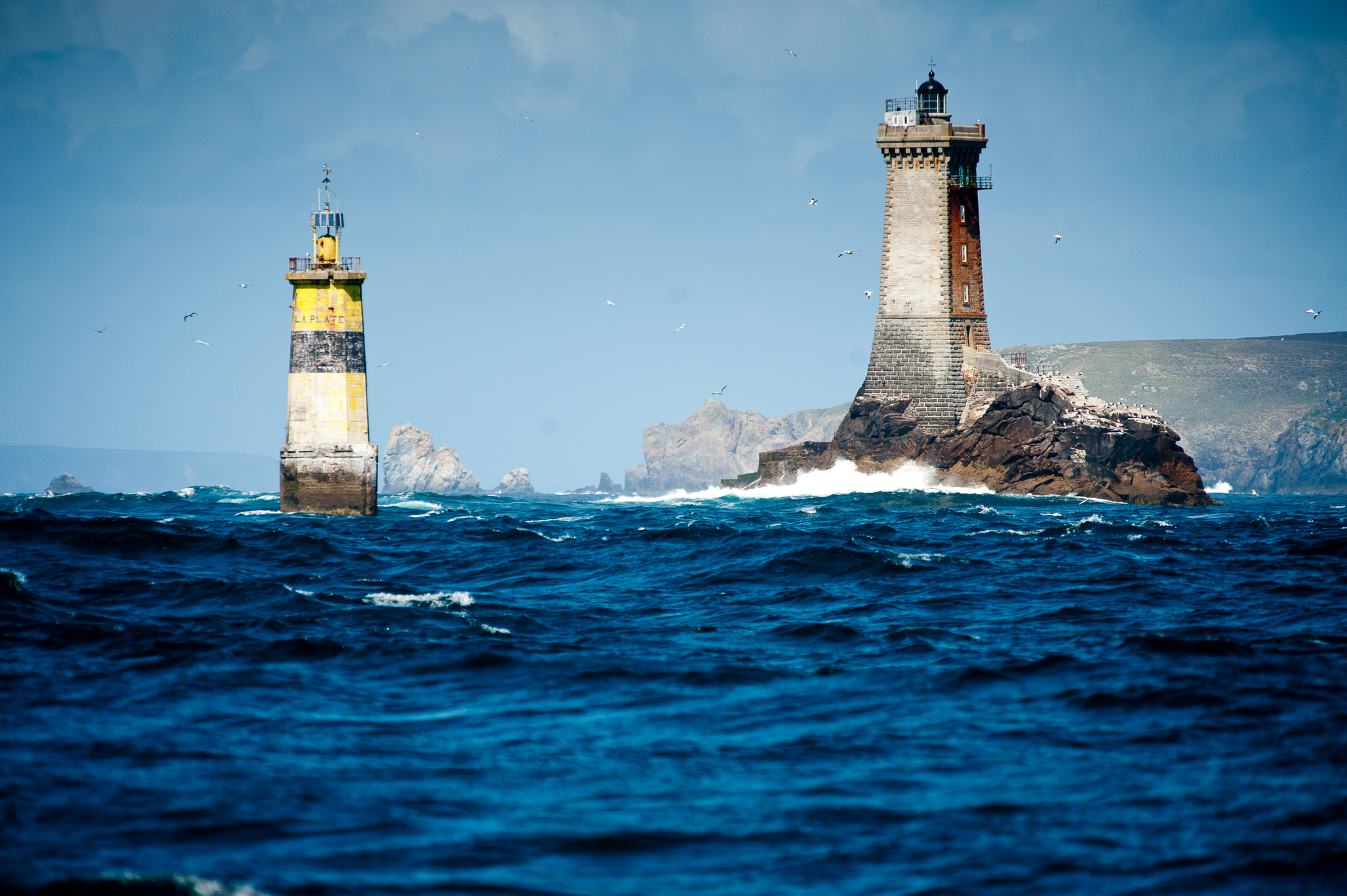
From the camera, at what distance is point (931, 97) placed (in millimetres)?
68562

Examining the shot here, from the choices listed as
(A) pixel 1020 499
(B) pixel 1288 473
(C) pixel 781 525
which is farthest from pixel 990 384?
(B) pixel 1288 473

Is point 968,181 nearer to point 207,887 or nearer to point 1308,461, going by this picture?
point 207,887

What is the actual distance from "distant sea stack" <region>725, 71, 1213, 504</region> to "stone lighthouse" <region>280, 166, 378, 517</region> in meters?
37.0

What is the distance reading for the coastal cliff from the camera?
5966 centimetres

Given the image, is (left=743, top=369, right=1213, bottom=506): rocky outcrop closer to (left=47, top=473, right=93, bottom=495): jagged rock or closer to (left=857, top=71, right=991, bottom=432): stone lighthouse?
(left=857, top=71, right=991, bottom=432): stone lighthouse

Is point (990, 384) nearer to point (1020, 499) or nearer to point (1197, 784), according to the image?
point (1020, 499)

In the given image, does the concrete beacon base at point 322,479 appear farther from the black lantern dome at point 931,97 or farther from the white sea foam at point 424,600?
the black lantern dome at point 931,97

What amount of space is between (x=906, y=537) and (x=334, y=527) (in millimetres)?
15392

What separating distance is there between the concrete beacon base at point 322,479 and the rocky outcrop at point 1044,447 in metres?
36.9

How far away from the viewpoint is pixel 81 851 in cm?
780

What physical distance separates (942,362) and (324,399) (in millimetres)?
40448

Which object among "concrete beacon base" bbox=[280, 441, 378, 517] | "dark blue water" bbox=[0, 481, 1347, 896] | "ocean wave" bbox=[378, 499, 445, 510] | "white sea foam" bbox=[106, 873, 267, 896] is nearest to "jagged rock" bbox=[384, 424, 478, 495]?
"ocean wave" bbox=[378, 499, 445, 510]

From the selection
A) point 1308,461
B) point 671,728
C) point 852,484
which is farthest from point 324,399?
point 1308,461

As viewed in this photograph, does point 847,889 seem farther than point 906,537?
No
